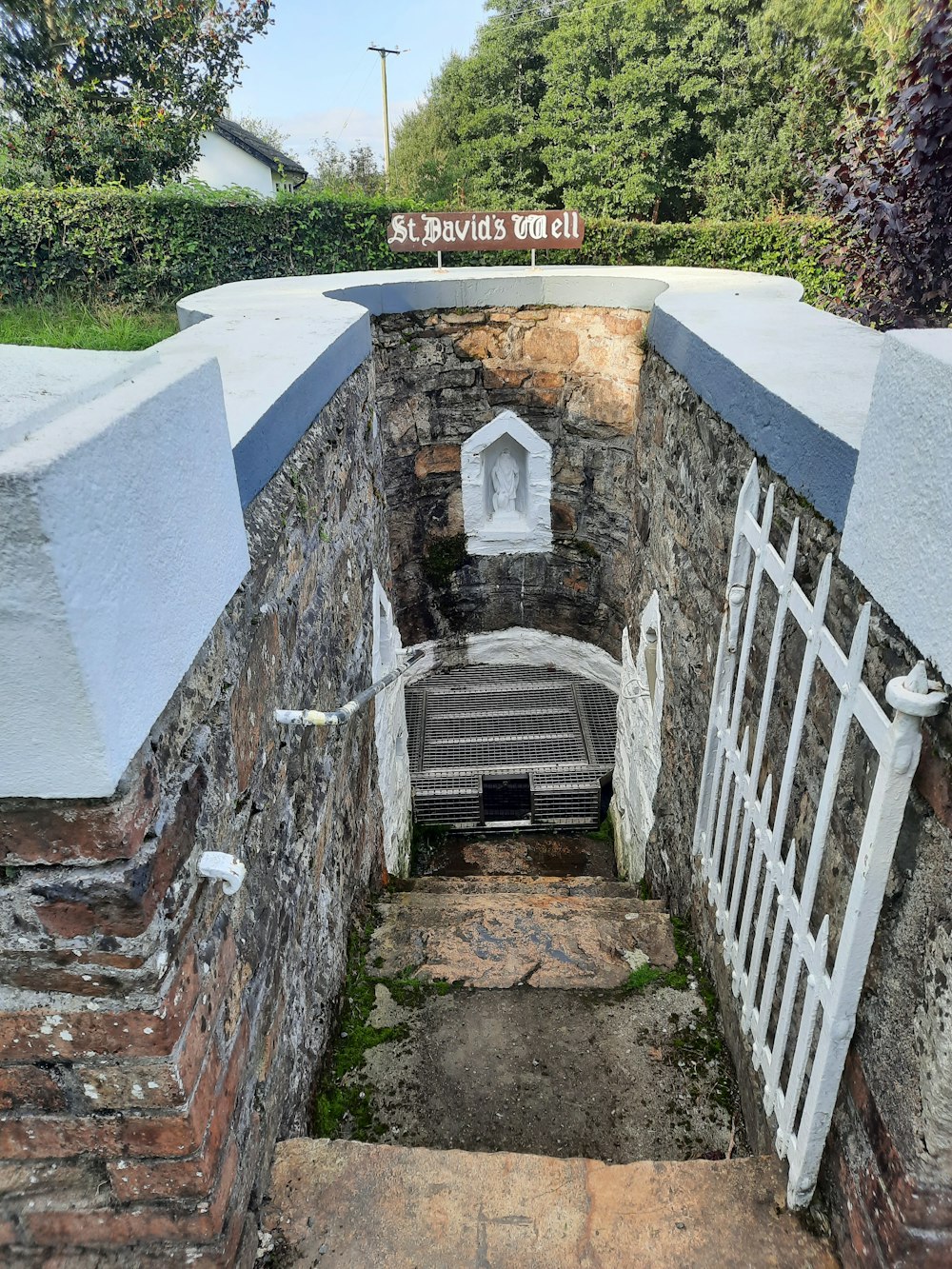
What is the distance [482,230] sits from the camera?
555 centimetres

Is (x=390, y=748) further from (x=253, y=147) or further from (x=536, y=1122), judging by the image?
(x=253, y=147)

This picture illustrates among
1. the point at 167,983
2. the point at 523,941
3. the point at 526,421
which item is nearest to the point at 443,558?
the point at 526,421

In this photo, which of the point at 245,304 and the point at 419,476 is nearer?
the point at 245,304

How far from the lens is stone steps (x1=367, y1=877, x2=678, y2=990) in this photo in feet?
10.3

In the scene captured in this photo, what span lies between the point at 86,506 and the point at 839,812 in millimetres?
1613

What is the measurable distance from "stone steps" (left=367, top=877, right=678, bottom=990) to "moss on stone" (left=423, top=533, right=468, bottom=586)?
318 cm

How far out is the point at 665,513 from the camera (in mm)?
4246

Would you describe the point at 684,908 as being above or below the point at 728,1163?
below

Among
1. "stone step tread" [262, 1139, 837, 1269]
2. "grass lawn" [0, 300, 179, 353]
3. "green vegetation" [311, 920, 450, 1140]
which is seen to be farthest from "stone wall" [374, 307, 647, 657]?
"stone step tread" [262, 1139, 837, 1269]

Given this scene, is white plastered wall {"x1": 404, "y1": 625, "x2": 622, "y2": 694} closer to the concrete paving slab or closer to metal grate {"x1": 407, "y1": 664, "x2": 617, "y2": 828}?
metal grate {"x1": 407, "y1": 664, "x2": 617, "y2": 828}

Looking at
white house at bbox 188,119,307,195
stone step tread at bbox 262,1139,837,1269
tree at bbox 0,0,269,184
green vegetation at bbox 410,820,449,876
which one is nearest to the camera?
stone step tread at bbox 262,1139,837,1269

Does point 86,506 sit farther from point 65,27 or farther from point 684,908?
point 65,27

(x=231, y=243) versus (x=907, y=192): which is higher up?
(x=907, y=192)

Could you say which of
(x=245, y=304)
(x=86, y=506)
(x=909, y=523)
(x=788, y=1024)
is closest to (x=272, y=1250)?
(x=788, y=1024)
